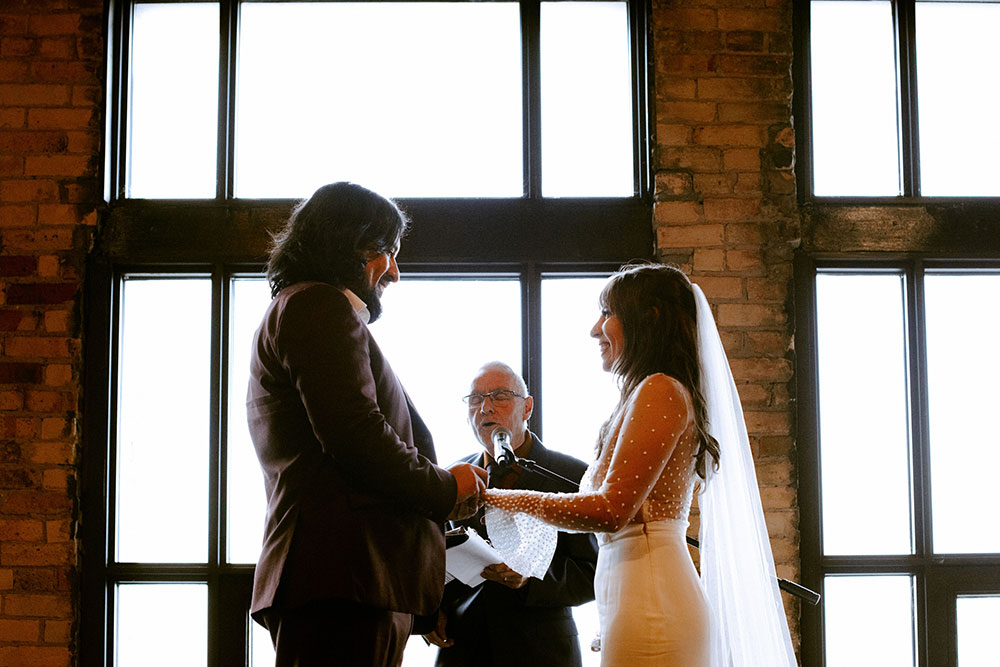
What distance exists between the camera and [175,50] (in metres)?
3.68

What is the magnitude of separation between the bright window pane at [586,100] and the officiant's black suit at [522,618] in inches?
57.6

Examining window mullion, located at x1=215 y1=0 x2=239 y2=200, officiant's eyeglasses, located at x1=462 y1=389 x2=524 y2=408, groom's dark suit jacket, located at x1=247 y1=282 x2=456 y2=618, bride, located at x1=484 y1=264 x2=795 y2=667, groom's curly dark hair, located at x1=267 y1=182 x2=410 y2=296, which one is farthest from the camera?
window mullion, located at x1=215 y1=0 x2=239 y2=200

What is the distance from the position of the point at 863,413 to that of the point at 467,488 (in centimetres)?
224

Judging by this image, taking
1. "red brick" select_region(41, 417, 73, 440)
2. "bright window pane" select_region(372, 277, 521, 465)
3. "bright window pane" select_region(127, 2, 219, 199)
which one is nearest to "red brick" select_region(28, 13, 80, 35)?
"bright window pane" select_region(127, 2, 219, 199)

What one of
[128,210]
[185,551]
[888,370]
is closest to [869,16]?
[888,370]

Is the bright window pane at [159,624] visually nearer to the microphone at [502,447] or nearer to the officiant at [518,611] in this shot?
the officiant at [518,611]

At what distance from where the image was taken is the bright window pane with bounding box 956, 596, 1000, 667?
3.44 meters

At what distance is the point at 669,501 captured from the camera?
2.15 meters

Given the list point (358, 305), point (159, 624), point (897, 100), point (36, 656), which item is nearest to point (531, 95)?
point (897, 100)

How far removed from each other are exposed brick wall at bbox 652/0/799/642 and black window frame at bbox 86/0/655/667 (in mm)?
129

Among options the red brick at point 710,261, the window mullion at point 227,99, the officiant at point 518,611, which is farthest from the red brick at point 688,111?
the window mullion at point 227,99

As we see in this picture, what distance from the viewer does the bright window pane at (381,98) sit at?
3.65 meters

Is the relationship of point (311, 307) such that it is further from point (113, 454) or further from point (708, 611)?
point (113, 454)

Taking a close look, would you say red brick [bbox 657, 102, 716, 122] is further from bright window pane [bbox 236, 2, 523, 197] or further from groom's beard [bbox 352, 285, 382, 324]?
groom's beard [bbox 352, 285, 382, 324]
